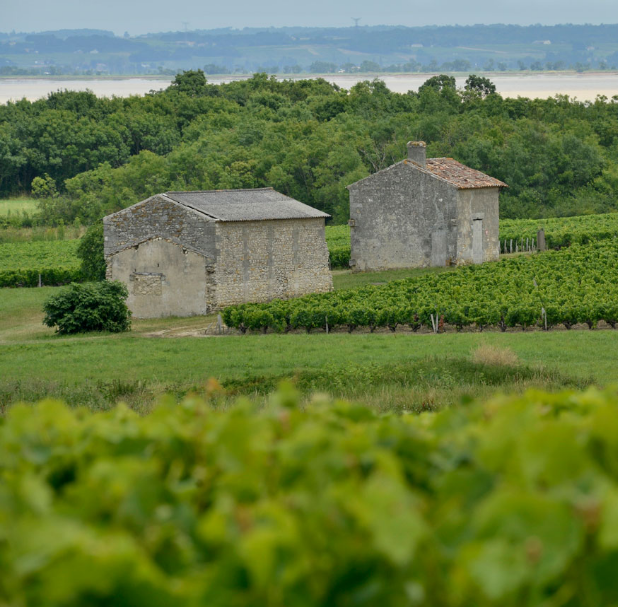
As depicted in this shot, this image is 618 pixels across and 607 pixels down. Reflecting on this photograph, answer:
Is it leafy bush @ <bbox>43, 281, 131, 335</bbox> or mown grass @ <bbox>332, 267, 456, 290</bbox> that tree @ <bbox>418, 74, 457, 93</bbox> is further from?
Result: leafy bush @ <bbox>43, 281, 131, 335</bbox>

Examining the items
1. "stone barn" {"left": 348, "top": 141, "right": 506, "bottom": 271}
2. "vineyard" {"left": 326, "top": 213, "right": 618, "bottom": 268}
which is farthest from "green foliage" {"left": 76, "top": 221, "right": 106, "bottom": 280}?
"vineyard" {"left": 326, "top": 213, "right": 618, "bottom": 268}

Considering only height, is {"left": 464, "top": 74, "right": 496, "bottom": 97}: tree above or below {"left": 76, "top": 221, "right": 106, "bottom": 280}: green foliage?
above

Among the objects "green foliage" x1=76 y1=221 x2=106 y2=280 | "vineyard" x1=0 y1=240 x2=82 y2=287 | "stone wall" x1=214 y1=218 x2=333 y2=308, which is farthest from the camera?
"vineyard" x1=0 y1=240 x2=82 y2=287

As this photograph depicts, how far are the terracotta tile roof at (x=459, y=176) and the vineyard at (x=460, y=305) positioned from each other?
654cm

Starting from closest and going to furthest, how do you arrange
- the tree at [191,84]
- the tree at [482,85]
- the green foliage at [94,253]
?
the green foliage at [94,253], the tree at [482,85], the tree at [191,84]

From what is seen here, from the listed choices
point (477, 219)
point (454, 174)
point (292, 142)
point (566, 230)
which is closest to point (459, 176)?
point (454, 174)

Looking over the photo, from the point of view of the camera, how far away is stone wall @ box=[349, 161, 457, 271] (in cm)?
3788

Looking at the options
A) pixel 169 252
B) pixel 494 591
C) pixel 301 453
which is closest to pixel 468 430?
pixel 301 453

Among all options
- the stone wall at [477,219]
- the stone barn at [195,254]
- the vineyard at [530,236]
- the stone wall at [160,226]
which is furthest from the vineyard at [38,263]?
the stone wall at [477,219]

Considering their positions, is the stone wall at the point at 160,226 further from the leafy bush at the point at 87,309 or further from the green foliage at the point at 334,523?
the green foliage at the point at 334,523

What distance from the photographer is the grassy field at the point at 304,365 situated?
46.8 feet

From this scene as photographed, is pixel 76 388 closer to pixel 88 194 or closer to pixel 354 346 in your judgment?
pixel 354 346

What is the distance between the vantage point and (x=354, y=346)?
22469 millimetres

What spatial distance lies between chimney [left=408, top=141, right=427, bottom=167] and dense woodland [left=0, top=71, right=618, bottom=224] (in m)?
23.1
